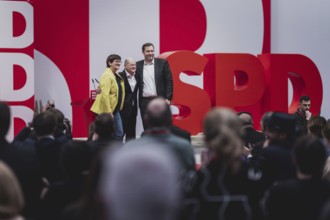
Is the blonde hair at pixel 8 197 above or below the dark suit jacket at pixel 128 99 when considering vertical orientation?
above

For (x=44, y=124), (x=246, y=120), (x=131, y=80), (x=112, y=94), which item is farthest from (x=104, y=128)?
(x=131, y=80)

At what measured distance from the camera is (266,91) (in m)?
12.0

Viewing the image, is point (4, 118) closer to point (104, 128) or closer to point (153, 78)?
point (104, 128)

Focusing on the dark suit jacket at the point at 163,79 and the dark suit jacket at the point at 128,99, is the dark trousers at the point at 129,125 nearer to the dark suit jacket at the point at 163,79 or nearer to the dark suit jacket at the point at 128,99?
the dark suit jacket at the point at 128,99

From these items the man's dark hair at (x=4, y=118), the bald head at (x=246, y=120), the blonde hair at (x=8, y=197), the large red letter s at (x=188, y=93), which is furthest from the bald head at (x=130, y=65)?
the blonde hair at (x=8, y=197)

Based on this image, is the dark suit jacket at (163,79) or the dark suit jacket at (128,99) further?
the dark suit jacket at (128,99)

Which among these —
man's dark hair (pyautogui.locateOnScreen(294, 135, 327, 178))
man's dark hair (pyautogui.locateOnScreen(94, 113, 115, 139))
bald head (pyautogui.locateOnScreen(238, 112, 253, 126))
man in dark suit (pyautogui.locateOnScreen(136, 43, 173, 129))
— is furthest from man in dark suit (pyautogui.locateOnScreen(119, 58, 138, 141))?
man's dark hair (pyautogui.locateOnScreen(294, 135, 327, 178))

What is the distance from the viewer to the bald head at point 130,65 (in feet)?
32.4

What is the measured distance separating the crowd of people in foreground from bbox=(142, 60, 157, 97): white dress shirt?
5.00 metres

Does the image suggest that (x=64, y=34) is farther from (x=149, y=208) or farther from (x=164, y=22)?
(x=149, y=208)

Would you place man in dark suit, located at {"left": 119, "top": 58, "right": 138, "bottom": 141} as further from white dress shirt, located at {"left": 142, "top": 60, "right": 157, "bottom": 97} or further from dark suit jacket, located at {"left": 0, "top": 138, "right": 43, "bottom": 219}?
dark suit jacket, located at {"left": 0, "top": 138, "right": 43, "bottom": 219}

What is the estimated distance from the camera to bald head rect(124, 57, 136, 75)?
389 inches

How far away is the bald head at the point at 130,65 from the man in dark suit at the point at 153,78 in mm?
175

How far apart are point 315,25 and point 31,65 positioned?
5058 mm
